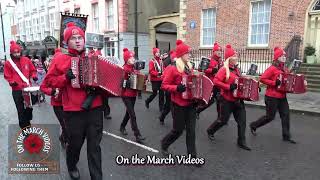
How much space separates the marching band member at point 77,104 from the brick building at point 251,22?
1319 centimetres

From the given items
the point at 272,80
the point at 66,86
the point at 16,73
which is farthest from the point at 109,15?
the point at 66,86

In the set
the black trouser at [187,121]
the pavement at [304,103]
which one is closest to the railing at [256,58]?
the pavement at [304,103]

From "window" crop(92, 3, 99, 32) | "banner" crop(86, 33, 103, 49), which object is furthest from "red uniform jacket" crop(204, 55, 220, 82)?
"window" crop(92, 3, 99, 32)

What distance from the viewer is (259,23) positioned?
52.7 feet

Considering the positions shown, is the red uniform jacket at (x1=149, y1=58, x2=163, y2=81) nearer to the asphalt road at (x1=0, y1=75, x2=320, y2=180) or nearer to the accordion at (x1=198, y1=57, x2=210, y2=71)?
the asphalt road at (x1=0, y1=75, x2=320, y2=180)

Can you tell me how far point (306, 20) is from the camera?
1454 cm

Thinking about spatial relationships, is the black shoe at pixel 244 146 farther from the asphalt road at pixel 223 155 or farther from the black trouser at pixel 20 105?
the black trouser at pixel 20 105

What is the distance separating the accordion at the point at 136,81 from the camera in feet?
21.4

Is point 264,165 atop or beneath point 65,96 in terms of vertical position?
beneath

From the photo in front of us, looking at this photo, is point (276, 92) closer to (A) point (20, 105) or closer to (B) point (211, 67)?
(B) point (211, 67)

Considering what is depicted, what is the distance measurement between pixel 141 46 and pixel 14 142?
1881cm

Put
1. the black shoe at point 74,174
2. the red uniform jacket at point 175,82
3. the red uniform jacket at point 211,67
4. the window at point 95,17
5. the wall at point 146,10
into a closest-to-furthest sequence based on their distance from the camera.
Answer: the black shoe at point 74,174, the red uniform jacket at point 175,82, the red uniform jacket at point 211,67, the wall at point 146,10, the window at point 95,17

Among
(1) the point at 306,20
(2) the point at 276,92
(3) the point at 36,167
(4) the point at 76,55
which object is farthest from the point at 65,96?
(1) the point at 306,20

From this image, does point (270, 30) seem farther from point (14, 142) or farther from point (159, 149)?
point (14, 142)
